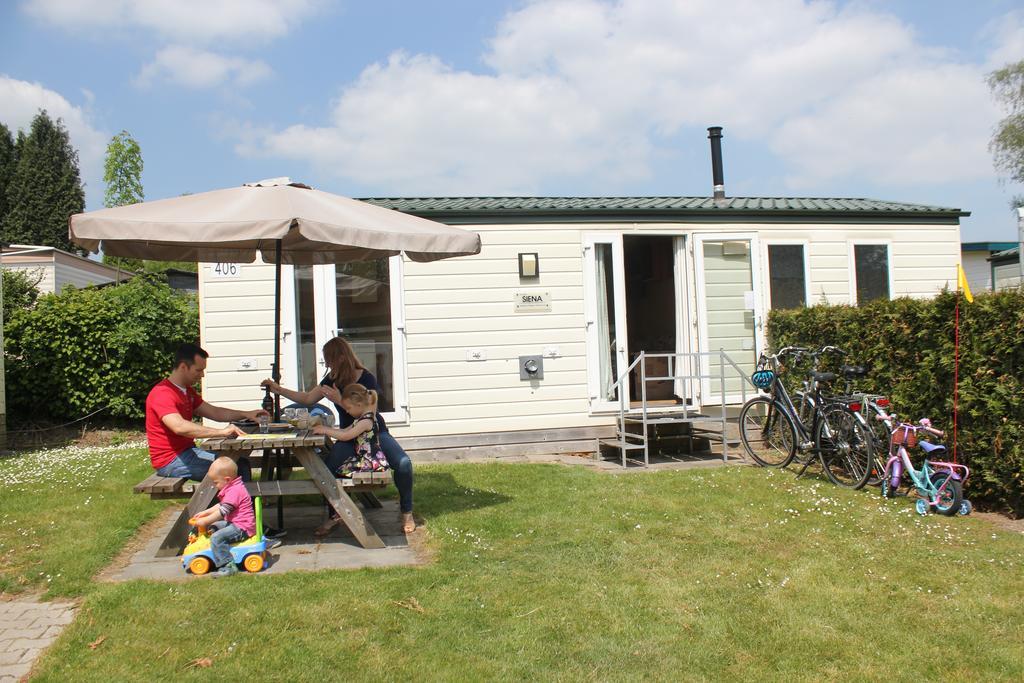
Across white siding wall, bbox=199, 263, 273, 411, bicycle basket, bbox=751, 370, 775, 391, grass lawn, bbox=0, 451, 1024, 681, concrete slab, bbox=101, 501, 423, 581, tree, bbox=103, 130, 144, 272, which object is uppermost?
tree, bbox=103, 130, 144, 272

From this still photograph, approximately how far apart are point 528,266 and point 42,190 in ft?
102

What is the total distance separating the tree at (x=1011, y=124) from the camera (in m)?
26.5

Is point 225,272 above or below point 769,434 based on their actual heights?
above

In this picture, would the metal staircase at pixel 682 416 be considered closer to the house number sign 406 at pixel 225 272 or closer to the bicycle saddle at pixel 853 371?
the bicycle saddle at pixel 853 371

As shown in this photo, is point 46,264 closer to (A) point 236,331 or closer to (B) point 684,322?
(A) point 236,331

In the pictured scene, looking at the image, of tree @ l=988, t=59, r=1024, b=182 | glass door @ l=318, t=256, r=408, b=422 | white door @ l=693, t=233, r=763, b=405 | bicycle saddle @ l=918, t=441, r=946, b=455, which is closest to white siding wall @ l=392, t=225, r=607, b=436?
glass door @ l=318, t=256, r=408, b=422

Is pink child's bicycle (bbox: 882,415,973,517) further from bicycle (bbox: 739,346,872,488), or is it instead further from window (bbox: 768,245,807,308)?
window (bbox: 768,245,807,308)

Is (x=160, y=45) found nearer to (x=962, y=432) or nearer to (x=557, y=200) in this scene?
(x=557, y=200)

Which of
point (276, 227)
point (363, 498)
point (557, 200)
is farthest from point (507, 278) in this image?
point (276, 227)

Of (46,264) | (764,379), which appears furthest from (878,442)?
(46,264)

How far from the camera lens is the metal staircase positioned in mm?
7699

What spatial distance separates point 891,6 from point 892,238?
274 centimetres

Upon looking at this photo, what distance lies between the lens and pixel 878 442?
5.89 metres

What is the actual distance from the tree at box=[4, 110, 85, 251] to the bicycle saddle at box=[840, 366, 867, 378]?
3271 centimetres
